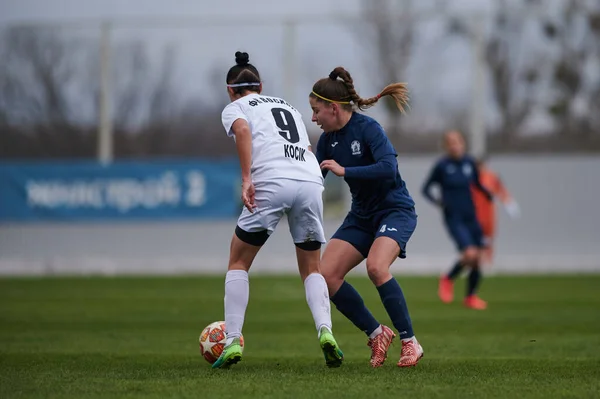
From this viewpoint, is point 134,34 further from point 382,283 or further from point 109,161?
point 382,283

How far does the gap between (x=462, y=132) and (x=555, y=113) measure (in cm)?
206

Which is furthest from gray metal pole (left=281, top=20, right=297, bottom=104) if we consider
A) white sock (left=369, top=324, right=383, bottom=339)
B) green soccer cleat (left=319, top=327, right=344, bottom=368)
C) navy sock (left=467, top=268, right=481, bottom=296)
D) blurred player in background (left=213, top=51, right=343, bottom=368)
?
green soccer cleat (left=319, top=327, right=344, bottom=368)

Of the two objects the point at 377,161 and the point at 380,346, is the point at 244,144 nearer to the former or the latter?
the point at 377,161

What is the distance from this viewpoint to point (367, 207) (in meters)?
8.44

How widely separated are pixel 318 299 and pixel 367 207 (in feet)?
3.13

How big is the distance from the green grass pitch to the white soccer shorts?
103 cm

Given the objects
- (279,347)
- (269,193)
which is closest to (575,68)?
(279,347)

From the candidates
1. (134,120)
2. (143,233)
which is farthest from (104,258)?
(134,120)

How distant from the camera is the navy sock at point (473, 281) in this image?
15.2 m

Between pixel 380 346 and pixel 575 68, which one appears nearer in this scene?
pixel 380 346

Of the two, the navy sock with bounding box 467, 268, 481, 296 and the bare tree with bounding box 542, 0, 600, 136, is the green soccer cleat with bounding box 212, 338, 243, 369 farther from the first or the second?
the bare tree with bounding box 542, 0, 600, 136

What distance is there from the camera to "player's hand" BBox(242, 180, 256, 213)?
7559 millimetres

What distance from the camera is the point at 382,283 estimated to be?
26.6 feet

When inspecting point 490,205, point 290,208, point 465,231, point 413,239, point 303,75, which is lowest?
point 413,239
